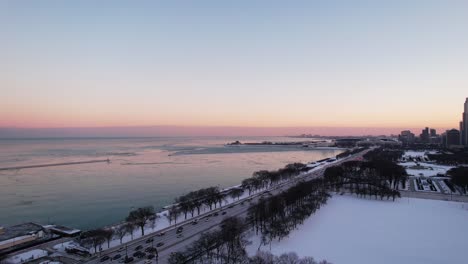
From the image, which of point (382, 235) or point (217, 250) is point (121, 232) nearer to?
point (217, 250)

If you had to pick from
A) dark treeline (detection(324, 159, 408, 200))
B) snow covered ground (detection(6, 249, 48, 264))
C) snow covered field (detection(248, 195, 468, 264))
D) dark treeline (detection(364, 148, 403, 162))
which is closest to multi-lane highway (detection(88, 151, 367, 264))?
snow covered ground (detection(6, 249, 48, 264))

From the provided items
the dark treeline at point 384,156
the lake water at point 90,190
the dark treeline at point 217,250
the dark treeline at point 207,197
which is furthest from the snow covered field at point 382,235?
the dark treeline at point 384,156

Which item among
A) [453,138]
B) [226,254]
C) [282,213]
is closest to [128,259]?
[226,254]

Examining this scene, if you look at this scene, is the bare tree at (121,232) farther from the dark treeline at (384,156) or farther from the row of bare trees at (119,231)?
the dark treeline at (384,156)

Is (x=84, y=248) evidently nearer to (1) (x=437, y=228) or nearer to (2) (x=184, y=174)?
(1) (x=437, y=228)

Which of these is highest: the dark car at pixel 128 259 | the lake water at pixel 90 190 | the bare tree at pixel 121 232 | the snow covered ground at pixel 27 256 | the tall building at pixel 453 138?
the tall building at pixel 453 138
